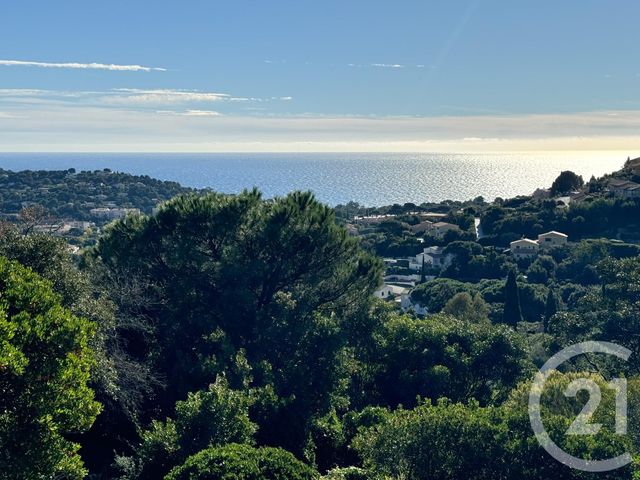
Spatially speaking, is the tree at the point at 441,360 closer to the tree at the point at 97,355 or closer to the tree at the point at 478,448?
the tree at the point at 478,448

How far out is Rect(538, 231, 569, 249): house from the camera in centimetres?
5464

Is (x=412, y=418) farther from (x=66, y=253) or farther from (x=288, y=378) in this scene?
(x=66, y=253)

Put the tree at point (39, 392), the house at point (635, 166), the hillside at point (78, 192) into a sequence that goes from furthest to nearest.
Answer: the hillside at point (78, 192), the house at point (635, 166), the tree at point (39, 392)

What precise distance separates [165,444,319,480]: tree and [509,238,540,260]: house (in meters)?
46.9

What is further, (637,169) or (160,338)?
(637,169)

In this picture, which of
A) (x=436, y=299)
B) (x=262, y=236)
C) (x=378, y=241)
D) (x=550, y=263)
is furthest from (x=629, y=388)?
(x=378, y=241)

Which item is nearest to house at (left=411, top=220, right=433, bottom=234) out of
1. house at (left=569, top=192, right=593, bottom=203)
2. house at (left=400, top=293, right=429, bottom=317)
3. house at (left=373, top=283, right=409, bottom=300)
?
house at (left=569, top=192, right=593, bottom=203)

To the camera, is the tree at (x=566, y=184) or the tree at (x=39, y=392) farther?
the tree at (x=566, y=184)

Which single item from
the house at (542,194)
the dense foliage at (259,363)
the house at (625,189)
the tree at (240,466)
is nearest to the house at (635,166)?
the house at (625,189)

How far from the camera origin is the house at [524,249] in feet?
176

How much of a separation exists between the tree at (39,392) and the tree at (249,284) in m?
6.78

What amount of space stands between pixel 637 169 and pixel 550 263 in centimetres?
2558

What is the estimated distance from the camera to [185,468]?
9.47m

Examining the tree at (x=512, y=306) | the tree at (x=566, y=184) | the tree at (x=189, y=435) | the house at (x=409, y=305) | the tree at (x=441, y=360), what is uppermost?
the tree at (x=566, y=184)
